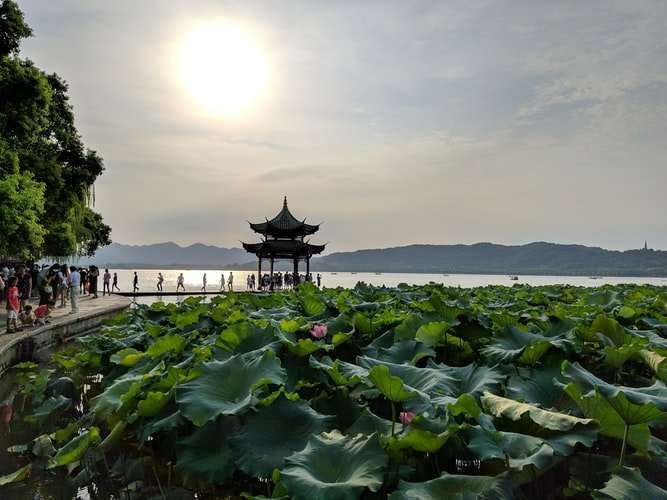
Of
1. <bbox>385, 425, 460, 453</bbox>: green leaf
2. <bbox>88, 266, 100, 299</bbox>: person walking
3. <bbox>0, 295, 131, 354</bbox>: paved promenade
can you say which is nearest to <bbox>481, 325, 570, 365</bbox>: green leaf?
<bbox>385, 425, 460, 453</bbox>: green leaf

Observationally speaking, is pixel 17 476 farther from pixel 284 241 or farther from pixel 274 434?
pixel 284 241

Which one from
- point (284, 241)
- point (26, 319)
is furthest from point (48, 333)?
point (284, 241)

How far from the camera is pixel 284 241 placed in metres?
30.8

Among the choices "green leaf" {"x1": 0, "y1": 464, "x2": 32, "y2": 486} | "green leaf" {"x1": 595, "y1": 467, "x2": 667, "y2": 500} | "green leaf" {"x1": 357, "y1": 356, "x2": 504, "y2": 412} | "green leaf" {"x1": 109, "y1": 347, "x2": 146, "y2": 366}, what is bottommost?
"green leaf" {"x1": 0, "y1": 464, "x2": 32, "y2": 486}

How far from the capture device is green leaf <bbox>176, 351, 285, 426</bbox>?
2211 millimetres

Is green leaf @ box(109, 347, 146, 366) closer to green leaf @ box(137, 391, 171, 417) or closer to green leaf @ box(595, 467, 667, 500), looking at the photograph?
green leaf @ box(137, 391, 171, 417)

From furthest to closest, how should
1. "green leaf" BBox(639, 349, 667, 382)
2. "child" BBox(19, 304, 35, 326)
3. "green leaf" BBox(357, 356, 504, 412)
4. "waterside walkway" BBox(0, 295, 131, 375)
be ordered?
"child" BBox(19, 304, 35, 326)
"waterside walkway" BBox(0, 295, 131, 375)
"green leaf" BBox(639, 349, 667, 382)
"green leaf" BBox(357, 356, 504, 412)

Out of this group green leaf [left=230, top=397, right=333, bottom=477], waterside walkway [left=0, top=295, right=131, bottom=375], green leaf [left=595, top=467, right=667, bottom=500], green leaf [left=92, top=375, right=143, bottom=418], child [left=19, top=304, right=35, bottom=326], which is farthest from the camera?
child [left=19, top=304, right=35, bottom=326]

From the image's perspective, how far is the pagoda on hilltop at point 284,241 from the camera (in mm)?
30234

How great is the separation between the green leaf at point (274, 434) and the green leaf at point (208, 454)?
164 mm

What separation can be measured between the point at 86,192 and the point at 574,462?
27.8 metres

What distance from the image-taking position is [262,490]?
2.48 meters

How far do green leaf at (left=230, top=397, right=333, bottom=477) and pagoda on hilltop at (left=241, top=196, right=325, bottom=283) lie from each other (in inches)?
1100

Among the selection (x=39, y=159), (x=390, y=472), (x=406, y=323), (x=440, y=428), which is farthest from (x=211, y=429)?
(x=39, y=159)
